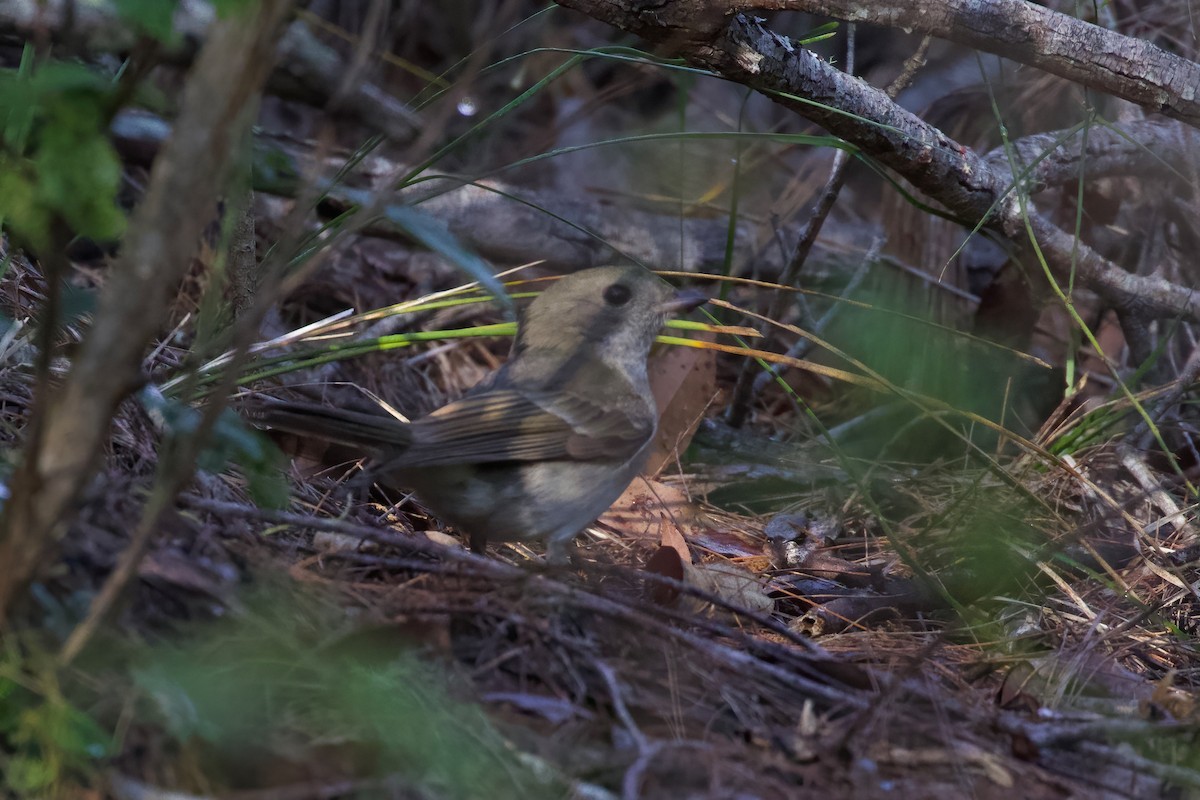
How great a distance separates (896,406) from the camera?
5.25 m

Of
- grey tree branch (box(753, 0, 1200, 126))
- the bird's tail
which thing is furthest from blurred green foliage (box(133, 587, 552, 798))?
grey tree branch (box(753, 0, 1200, 126))

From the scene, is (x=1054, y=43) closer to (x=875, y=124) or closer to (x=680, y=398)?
(x=875, y=124)

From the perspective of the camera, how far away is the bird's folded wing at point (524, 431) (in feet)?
11.7

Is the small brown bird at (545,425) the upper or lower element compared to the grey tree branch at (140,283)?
lower

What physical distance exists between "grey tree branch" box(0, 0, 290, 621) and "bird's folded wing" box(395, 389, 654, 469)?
1.39 m

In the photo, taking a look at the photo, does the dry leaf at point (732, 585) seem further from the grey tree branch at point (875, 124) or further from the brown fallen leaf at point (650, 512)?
the grey tree branch at point (875, 124)

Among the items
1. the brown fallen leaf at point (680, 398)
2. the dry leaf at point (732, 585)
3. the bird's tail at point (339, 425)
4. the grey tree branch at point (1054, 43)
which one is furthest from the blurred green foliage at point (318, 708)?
the brown fallen leaf at point (680, 398)

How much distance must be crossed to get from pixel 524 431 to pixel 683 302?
33.9 inches

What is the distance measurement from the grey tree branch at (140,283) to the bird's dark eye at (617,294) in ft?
7.80

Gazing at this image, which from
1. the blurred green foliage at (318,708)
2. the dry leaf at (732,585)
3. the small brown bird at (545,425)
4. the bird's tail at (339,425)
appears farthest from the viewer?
the dry leaf at (732,585)

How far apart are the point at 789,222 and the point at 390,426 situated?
3.45 metres

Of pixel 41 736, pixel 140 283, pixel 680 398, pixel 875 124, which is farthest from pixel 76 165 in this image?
pixel 680 398

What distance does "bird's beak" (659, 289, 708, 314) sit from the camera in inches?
168

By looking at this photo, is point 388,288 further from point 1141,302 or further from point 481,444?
point 1141,302
